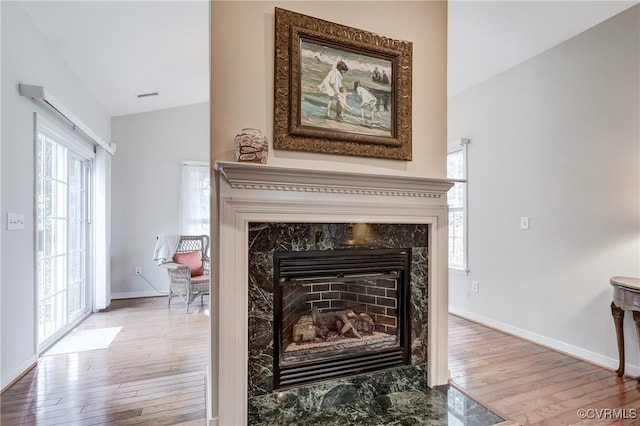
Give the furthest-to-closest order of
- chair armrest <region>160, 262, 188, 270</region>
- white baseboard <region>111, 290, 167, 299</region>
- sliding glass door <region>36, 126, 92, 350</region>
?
white baseboard <region>111, 290, 167, 299</region>
chair armrest <region>160, 262, 188, 270</region>
sliding glass door <region>36, 126, 92, 350</region>

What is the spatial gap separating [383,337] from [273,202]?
119 centimetres

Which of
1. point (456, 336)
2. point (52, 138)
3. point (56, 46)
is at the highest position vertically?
point (56, 46)

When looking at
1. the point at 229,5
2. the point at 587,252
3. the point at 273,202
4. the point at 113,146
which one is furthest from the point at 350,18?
the point at 113,146

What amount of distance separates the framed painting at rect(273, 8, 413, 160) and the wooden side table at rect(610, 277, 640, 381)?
5.64 feet

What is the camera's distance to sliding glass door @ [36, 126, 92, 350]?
9.87 ft

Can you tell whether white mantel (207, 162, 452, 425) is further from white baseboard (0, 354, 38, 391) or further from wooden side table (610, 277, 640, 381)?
wooden side table (610, 277, 640, 381)

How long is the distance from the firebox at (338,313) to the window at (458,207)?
212cm

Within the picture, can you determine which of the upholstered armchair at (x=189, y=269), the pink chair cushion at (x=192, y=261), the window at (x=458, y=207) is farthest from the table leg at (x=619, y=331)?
the pink chair cushion at (x=192, y=261)

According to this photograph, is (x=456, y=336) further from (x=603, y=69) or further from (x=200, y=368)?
(x=603, y=69)

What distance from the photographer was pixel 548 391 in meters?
2.20

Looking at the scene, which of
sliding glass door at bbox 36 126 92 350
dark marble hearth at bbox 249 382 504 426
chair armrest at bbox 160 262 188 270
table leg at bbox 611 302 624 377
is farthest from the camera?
chair armrest at bbox 160 262 188 270

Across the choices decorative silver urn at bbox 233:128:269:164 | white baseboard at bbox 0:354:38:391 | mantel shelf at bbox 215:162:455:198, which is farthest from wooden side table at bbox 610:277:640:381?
white baseboard at bbox 0:354:38:391

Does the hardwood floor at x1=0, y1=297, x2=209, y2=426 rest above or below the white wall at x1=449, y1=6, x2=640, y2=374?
below

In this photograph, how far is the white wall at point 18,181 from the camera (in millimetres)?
2318
